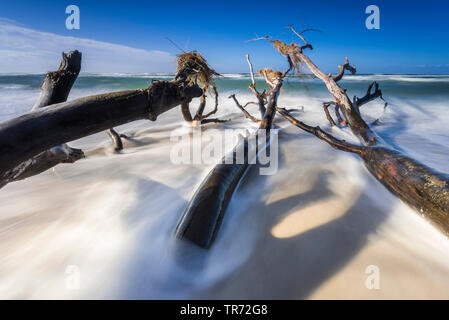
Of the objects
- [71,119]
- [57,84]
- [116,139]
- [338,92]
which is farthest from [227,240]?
[338,92]

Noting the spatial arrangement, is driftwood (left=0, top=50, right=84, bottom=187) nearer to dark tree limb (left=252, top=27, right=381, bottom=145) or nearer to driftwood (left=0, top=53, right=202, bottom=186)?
driftwood (left=0, top=53, right=202, bottom=186)

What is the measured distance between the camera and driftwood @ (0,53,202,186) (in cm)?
91

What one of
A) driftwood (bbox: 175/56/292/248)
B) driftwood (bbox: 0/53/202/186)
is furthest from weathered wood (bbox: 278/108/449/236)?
driftwood (bbox: 0/53/202/186)

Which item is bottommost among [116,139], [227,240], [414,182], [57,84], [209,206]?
[227,240]

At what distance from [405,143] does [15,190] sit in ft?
24.6

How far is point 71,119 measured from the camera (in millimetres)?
1006

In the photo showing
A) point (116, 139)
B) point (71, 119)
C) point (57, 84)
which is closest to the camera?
Result: point (71, 119)

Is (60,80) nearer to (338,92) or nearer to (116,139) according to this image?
(116,139)

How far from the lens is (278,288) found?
4.82 ft

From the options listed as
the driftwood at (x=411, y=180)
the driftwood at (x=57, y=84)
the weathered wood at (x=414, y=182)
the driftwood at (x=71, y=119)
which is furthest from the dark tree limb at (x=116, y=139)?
the weathered wood at (x=414, y=182)

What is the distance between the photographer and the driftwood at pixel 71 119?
909mm

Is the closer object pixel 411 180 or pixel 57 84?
pixel 57 84

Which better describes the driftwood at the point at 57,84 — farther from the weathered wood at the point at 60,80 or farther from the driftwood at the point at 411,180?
the driftwood at the point at 411,180
